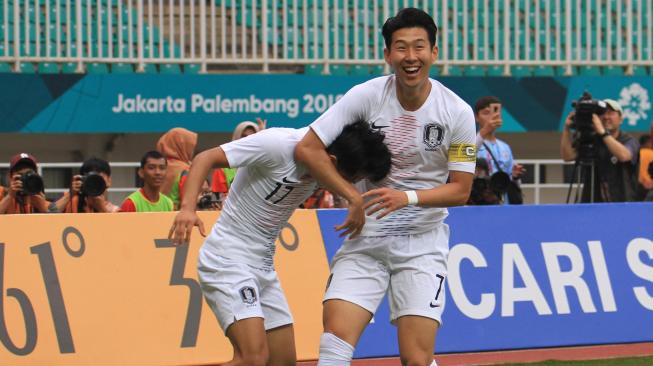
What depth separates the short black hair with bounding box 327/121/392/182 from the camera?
5.91m

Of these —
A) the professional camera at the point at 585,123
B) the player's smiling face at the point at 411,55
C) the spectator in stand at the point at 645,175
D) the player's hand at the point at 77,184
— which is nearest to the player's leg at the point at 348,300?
the player's smiling face at the point at 411,55

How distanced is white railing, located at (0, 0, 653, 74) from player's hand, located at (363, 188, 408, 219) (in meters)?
12.8

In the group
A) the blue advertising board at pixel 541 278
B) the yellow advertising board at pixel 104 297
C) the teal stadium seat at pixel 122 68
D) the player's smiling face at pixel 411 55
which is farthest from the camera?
the teal stadium seat at pixel 122 68

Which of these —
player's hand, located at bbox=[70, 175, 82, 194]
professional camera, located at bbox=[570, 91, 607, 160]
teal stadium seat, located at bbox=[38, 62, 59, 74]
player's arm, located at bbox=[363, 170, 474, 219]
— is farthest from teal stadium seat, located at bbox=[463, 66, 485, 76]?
player's arm, located at bbox=[363, 170, 474, 219]

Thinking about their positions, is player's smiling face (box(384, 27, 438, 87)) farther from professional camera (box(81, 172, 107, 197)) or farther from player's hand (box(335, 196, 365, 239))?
professional camera (box(81, 172, 107, 197))

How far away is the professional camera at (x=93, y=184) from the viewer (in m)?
9.54

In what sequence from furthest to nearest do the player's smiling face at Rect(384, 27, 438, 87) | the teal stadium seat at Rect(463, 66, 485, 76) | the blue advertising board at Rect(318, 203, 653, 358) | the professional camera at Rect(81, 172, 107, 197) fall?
the teal stadium seat at Rect(463, 66, 485, 76), the professional camera at Rect(81, 172, 107, 197), the blue advertising board at Rect(318, 203, 653, 358), the player's smiling face at Rect(384, 27, 438, 87)

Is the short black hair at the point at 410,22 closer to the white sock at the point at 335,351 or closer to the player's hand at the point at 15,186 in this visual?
the white sock at the point at 335,351

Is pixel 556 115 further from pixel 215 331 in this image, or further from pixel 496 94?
pixel 215 331

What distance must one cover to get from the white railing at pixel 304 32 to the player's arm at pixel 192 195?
12113 millimetres

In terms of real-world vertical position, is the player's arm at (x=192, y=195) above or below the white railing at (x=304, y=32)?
below

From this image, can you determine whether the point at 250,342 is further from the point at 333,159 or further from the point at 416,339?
the point at 333,159

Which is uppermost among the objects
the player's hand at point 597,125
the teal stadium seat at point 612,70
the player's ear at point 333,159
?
the teal stadium seat at point 612,70

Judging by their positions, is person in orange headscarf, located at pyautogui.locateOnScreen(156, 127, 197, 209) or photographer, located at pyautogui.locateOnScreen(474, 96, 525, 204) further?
photographer, located at pyautogui.locateOnScreen(474, 96, 525, 204)
